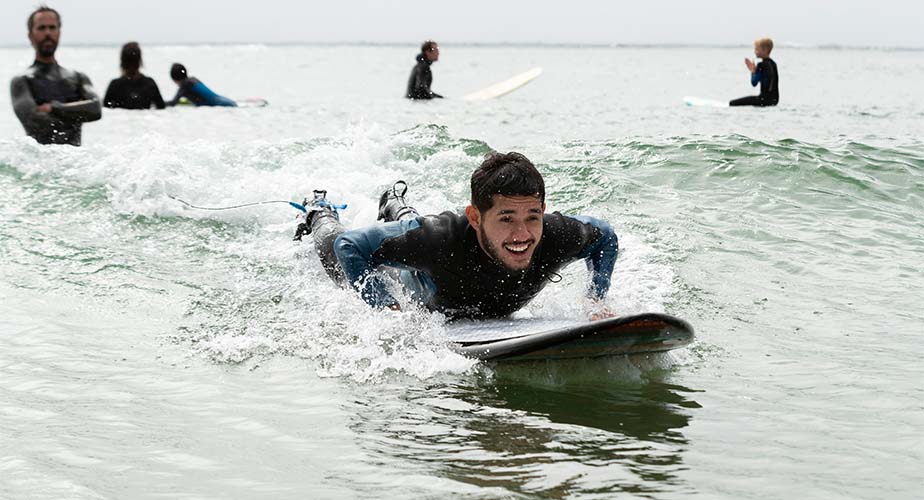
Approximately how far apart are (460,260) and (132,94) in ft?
41.3

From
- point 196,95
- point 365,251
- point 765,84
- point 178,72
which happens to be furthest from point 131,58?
point 765,84

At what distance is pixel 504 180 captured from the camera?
4.96 m

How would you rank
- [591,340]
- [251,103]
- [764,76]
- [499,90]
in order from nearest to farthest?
1. [591,340]
2. [764,76]
3. [251,103]
4. [499,90]

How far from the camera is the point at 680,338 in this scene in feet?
16.1

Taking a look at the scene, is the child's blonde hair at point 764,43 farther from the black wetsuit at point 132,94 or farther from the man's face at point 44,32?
the man's face at point 44,32

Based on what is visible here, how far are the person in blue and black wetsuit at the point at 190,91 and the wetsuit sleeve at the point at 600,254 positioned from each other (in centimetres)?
1403

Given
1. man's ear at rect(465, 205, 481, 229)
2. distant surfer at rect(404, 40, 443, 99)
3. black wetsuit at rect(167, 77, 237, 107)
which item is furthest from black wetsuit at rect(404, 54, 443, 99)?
man's ear at rect(465, 205, 481, 229)

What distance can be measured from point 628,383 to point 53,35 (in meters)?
7.52

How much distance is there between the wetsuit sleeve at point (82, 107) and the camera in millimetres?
9828

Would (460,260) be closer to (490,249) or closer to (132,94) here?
(490,249)

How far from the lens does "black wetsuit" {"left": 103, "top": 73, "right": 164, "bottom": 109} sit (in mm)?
16078

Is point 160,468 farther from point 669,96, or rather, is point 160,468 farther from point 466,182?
point 669,96

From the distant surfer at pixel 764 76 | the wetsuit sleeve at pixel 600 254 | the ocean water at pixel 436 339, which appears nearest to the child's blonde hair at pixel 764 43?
the distant surfer at pixel 764 76

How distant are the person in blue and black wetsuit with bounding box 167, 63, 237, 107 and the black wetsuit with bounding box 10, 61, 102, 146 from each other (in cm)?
799
